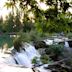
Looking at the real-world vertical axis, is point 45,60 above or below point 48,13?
below

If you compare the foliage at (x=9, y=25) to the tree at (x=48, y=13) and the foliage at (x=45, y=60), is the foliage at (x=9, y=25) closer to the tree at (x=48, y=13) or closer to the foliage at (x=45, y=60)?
the foliage at (x=45, y=60)

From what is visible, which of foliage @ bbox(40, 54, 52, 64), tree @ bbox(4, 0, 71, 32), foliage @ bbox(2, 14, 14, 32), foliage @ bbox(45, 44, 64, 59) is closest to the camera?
tree @ bbox(4, 0, 71, 32)

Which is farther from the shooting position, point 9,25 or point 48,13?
point 9,25

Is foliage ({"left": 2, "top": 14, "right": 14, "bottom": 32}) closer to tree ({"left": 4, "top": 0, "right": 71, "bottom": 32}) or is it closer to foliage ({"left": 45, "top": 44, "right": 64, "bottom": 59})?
foliage ({"left": 45, "top": 44, "right": 64, "bottom": 59})

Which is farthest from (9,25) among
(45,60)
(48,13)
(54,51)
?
(48,13)

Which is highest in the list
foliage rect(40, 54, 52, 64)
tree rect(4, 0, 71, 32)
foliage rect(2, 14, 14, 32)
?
tree rect(4, 0, 71, 32)

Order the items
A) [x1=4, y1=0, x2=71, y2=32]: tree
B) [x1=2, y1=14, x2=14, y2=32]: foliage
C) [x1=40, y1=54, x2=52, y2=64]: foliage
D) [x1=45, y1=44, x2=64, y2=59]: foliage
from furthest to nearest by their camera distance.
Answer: [x1=2, y1=14, x2=14, y2=32]: foliage, [x1=45, y1=44, x2=64, y2=59]: foliage, [x1=40, y1=54, x2=52, y2=64]: foliage, [x1=4, y1=0, x2=71, y2=32]: tree

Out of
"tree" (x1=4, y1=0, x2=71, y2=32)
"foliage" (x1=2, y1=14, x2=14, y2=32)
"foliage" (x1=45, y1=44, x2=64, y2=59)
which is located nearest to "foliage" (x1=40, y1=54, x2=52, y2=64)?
"foliage" (x1=45, y1=44, x2=64, y2=59)

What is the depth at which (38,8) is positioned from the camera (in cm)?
253

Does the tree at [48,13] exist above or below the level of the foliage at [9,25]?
above

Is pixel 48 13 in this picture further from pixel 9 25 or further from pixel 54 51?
pixel 9 25

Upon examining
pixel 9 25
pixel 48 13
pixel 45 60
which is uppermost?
pixel 48 13

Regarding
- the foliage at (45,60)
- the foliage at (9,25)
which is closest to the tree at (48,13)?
the foliage at (45,60)

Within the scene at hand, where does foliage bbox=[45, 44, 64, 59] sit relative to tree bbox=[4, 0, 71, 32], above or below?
below
